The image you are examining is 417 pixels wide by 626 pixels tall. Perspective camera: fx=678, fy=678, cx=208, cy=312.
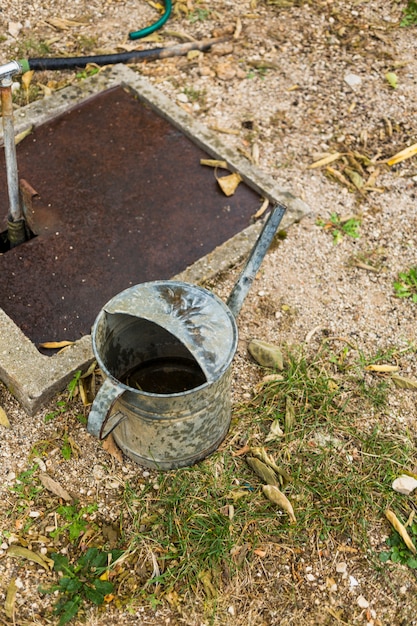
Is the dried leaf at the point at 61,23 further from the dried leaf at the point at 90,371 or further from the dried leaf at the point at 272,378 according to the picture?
the dried leaf at the point at 272,378

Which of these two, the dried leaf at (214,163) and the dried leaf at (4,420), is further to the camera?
the dried leaf at (214,163)

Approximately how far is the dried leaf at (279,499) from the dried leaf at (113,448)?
2.04 ft

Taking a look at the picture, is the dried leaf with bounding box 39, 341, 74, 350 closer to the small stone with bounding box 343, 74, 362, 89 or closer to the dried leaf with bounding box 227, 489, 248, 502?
the dried leaf with bounding box 227, 489, 248, 502

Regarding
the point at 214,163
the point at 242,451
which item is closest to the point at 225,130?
the point at 214,163

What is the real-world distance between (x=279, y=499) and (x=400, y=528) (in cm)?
50

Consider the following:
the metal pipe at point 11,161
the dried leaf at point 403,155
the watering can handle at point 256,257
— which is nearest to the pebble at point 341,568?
the watering can handle at point 256,257

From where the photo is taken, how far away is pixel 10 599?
8.21 feet

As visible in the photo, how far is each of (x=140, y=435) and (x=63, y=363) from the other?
573mm

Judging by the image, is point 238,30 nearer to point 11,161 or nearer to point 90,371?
point 11,161

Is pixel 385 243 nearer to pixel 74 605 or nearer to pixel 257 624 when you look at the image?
pixel 257 624

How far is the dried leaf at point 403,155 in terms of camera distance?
163 inches

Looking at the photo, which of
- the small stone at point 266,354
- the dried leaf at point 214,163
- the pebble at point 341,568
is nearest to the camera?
the pebble at point 341,568

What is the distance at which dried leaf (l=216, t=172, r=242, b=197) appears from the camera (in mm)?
3789

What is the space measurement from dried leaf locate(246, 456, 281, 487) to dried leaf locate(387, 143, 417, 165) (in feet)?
7.22
